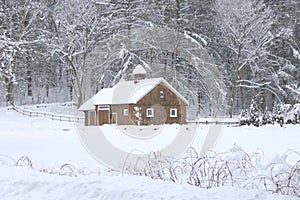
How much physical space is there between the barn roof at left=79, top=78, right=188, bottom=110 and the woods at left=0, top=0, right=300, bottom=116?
295cm

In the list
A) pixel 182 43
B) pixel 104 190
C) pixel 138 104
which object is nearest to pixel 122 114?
pixel 138 104

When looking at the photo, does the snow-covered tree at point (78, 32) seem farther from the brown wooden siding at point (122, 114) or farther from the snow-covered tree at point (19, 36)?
the brown wooden siding at point (122, 114)

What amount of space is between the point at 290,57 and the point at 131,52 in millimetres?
14484

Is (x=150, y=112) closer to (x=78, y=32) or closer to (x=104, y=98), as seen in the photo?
(x=104, y=98)

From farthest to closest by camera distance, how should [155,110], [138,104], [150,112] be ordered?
[155,110] < [150,112] < [138,104]

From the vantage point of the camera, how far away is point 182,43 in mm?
31375

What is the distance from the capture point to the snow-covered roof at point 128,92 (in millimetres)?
27531

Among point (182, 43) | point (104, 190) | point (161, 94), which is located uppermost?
point (182, 43)

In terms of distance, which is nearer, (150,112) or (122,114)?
(122,114)

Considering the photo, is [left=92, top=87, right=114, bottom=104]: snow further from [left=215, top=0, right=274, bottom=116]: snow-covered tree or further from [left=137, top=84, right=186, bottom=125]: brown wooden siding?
[left=215, top=0, right=274, bottom=116]: snow-covered tree

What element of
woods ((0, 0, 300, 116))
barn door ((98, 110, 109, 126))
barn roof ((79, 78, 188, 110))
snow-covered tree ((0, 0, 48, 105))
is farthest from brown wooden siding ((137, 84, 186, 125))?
snow-covered tree ((0, 0, 48, 105))

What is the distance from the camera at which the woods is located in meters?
31.4

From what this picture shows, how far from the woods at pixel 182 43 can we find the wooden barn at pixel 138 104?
3171 mm

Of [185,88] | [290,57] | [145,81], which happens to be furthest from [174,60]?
[290,57]
